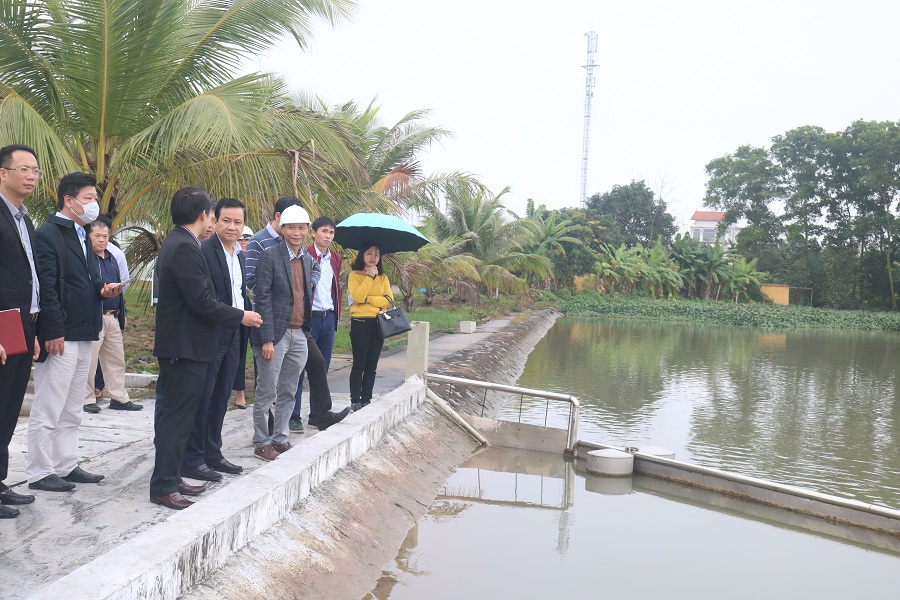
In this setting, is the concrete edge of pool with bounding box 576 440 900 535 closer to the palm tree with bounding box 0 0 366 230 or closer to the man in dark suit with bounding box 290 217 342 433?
the man in dark suit with bounding box 290 217 342 433

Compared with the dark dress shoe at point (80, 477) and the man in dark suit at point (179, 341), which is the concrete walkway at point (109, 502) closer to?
the dark dress shoe at point (80, 477)

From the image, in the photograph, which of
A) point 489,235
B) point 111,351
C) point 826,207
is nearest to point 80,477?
point 111,351

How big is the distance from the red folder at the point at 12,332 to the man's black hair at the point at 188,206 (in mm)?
971

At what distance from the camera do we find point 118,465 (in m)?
5.41

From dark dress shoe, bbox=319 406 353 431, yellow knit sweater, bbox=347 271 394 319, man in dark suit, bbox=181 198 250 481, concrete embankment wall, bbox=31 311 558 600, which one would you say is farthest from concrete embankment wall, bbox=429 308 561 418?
man in dark suit, bbox=181 198 250 481

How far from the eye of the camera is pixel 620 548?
252 inches

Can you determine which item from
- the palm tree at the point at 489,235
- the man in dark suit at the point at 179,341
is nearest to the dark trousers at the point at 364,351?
the man in dark suit at the point at 179,341

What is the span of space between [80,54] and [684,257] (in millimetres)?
40386

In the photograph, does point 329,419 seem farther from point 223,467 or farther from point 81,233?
point 81,233

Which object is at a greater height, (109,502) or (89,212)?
(89,212)

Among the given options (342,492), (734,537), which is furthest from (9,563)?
(734,537)

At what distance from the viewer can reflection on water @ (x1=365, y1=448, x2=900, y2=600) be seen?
18.2 ft

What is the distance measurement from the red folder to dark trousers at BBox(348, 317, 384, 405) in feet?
12.6

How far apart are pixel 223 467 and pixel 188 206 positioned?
169 centimetres
